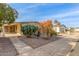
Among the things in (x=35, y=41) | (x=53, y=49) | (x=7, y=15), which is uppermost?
(x=7, y=15)

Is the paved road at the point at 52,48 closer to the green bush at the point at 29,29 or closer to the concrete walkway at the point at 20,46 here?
the concrete walkway at the point at 20,46

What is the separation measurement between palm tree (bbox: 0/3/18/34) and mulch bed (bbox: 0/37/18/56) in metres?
0.27

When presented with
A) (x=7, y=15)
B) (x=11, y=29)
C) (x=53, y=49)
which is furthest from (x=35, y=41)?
(x=7, y=15)

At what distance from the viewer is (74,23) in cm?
604

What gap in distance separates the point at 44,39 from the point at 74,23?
0.55 m

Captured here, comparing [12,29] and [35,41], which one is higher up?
[12,29]

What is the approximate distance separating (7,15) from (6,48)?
54 cm

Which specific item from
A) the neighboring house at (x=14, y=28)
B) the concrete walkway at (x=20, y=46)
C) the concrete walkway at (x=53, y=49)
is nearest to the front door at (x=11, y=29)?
the neighboring house at (x=14, y=28)

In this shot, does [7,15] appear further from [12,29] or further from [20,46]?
[20,46]

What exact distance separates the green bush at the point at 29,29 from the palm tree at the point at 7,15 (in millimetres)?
231

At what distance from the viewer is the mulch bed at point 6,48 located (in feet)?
19.6

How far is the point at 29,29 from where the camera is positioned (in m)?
6.11

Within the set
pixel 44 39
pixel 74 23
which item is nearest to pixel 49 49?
pixel 44 39

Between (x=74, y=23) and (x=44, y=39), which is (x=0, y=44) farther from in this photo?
(x=74, y=23)
